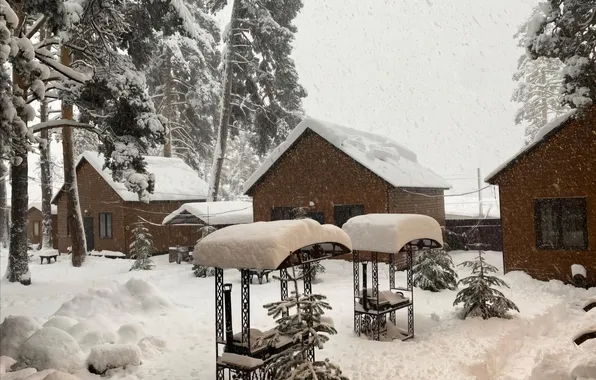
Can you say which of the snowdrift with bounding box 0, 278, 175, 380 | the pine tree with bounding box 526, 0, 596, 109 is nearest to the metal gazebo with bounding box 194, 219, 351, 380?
the snowdrift with bounding box 0, 278, 175, 380

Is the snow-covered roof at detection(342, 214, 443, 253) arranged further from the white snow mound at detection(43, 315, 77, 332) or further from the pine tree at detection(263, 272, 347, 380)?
the white snow mound at detection(43, 315, 77, 332)

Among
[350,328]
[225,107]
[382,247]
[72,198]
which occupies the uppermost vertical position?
[225,107]

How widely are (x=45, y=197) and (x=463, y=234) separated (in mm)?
26766

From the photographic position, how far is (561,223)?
52.3 feet

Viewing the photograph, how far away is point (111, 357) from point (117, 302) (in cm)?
424

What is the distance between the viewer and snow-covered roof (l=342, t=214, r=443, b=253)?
10289 mm

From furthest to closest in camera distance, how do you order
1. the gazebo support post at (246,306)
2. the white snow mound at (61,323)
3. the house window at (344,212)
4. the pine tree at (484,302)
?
the house window at (344,212), the pine tree at (484,302), the white snow mound at (61,323), the gazebo support post at (246,306)

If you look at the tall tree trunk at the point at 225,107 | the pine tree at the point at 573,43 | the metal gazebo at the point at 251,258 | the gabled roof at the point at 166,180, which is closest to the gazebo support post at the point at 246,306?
the metal gazebo at the point at 251,258

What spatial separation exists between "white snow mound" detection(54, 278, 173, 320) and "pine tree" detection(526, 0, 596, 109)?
12.3 meters

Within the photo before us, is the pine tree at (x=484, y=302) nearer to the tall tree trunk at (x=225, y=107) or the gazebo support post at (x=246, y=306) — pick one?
the gazebo support post at (x=246, y=306)

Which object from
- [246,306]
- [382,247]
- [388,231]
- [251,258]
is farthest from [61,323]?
[388,231]

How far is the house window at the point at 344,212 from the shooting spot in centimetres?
2100

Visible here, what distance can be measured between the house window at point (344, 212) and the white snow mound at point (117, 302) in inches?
395

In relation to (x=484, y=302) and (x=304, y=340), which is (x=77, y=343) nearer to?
(x=304, y=340)
